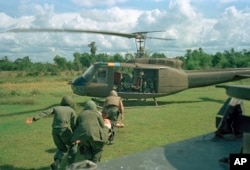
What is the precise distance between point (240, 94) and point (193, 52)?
6215 cm

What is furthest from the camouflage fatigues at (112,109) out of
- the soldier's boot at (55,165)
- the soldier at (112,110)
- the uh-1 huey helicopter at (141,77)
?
the uh-1 huey helicopter at (141,77)

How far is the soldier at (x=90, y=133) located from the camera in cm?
579

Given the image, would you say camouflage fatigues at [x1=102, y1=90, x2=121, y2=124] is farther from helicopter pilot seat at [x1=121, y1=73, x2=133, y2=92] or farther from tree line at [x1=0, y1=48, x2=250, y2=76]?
tree line at [x1=0, y1=48, x2=250, y2=76]

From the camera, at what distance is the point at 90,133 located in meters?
5.76

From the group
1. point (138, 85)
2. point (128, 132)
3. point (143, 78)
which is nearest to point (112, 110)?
point (128, 132)

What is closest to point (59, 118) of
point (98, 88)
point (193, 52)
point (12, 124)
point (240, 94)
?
point (240, 94)

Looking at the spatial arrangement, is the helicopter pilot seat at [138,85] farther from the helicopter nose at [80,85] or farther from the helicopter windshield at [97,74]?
the helicopter nose at [80,85]

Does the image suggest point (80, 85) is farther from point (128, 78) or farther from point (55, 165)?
point (55, 165)

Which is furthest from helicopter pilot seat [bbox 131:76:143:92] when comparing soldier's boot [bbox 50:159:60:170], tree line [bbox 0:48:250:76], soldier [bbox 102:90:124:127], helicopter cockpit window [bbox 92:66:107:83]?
tree line [bbox 0:48:250:76]

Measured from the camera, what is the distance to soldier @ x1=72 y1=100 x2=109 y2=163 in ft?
19.0

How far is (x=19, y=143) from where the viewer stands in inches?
383

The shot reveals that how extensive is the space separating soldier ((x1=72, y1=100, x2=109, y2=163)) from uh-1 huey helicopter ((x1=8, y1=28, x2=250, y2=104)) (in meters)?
9.41

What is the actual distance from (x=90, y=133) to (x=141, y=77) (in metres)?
10.8

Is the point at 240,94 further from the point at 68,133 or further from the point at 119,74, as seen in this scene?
the point at 119,74
